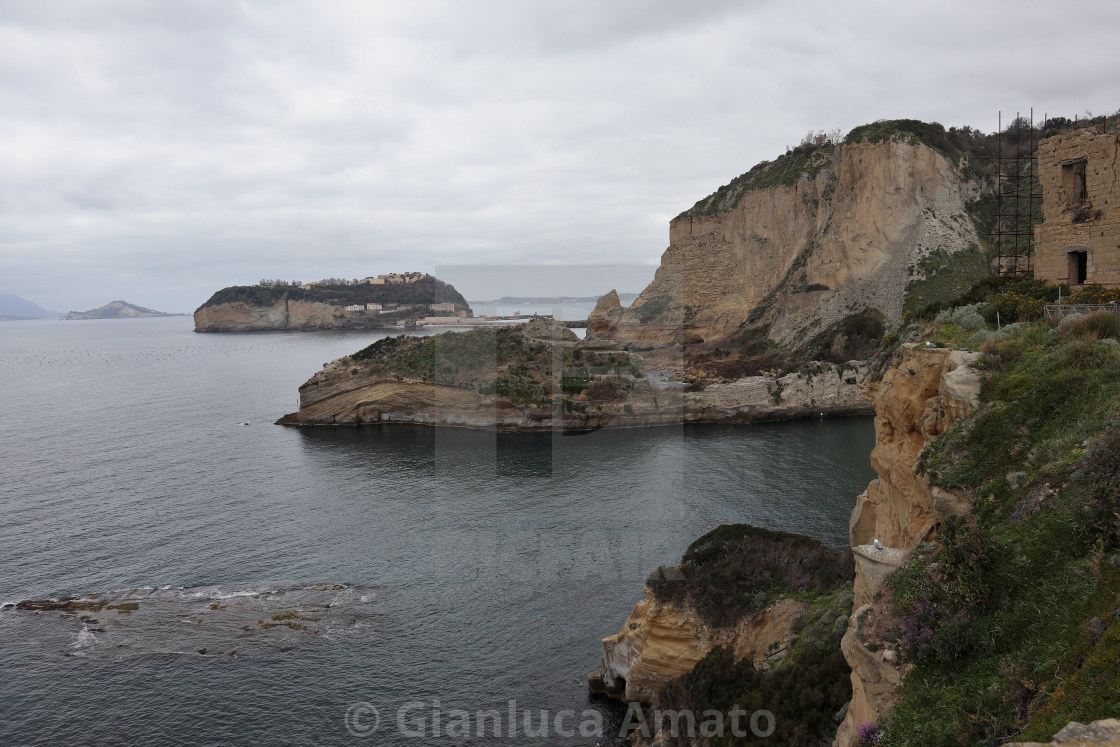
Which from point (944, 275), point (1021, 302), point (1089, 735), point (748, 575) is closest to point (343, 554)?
point (748, 575)

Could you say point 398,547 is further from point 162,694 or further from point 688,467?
point 688,467

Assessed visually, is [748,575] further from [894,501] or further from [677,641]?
[894,501]

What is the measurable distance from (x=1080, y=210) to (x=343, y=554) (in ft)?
86.0

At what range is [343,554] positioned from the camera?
26.6m

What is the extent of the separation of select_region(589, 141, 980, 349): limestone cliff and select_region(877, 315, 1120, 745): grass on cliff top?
2056 inches

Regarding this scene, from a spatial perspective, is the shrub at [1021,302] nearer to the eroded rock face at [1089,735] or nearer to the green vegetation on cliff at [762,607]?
the green vegetation on cliff at [762,607]

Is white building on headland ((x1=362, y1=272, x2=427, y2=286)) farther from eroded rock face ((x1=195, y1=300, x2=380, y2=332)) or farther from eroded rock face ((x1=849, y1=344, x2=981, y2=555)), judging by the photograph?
eroded rock face ((x1=849, y1=344, x2=981, y2=555))

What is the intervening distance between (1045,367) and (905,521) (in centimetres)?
366

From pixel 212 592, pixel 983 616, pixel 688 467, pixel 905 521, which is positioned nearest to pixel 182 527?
pixel 212 592

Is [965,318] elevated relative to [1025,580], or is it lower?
elevated

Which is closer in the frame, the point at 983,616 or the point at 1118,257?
the point at 983,616

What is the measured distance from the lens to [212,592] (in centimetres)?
2333

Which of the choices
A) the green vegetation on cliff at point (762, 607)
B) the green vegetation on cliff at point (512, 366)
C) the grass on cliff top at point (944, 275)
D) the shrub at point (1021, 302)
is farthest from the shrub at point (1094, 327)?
the grass on cliff top at point (944, 275)

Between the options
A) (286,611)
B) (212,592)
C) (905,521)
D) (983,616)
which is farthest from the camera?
(212,592)
